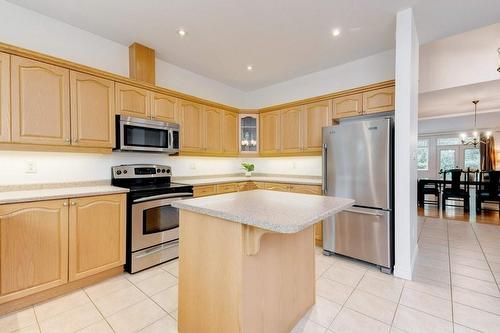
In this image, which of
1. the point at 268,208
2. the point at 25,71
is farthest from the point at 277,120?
the point at 25,71

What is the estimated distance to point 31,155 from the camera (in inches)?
90.6

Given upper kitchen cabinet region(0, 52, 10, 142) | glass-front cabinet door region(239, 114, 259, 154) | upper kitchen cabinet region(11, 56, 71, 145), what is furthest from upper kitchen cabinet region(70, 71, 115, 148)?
glass-front cabinet door region(239, 114, 259, 154)

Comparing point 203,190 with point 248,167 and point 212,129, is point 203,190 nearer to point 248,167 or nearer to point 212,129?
point 212,129

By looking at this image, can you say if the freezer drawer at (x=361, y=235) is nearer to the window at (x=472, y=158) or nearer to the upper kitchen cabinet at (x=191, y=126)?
the upper kitchen cabinet at (x=191, y=126)

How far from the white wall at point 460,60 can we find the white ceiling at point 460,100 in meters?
0.30

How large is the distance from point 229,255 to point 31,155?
2.42 m

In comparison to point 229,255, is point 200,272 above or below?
below

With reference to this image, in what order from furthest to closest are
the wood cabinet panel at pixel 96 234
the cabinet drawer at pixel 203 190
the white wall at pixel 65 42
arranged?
the cabinet drawer at pixel 203 190 → the white wall at pixel 65 42 → the wood cabinet panel at pixel 96 234

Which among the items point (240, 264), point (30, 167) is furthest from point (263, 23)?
point (30, 167)

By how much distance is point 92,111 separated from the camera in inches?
95.7

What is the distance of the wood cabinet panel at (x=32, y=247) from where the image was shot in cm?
178

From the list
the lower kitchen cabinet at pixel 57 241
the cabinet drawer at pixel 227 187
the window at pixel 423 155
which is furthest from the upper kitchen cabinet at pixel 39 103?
the window at pixel 423 155

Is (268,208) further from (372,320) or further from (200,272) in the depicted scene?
(372,320)

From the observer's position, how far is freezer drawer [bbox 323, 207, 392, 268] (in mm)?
2513
